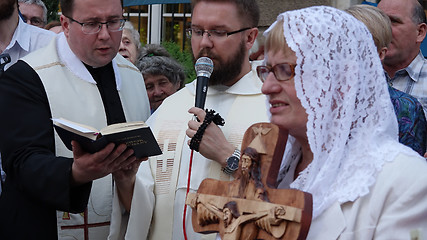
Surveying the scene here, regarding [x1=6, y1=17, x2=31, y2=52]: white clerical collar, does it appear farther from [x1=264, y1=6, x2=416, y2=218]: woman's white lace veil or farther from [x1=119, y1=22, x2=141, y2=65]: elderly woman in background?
[x1=264, y1=6, x2=416, y2=218]: woman's white lace veil

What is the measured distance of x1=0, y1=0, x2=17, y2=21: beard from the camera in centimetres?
467

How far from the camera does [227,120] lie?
3506 mm

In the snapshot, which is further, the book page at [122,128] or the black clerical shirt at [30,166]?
the black clerical shirt at [30,166]

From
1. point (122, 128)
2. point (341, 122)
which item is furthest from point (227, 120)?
point (341, 122)

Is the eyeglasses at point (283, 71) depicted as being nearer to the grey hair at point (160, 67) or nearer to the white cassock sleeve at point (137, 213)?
the white cassock sleeve at point (137, 213)

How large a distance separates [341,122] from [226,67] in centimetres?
126

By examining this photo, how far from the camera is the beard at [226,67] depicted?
3455 millimetres

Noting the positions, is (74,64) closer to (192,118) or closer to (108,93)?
(108,93)

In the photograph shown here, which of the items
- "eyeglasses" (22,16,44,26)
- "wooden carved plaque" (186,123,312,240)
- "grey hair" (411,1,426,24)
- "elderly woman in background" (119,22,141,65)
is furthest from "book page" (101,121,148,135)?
"eyeglasses" (22,16,44,26)

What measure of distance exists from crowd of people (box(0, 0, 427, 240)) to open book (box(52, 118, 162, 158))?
48 mm

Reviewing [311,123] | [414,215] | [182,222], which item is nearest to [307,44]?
[311,123]

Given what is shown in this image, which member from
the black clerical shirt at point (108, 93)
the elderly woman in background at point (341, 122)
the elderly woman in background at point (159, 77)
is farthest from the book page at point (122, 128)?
the elderly woman in background at point (159, 77)

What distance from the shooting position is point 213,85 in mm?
3607

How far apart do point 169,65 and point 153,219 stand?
2.22 meters
